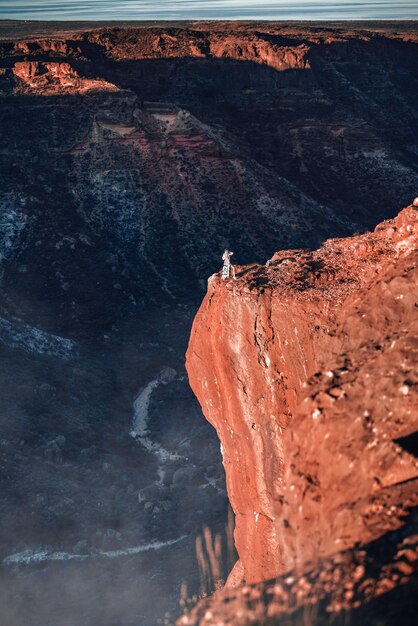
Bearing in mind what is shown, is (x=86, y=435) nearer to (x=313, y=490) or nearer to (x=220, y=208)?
(x=220, y=208)

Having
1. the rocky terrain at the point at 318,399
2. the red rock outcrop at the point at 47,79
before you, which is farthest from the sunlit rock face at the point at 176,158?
the rocky terrain at the point at 318,399

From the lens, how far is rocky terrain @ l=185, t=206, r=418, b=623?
852cm

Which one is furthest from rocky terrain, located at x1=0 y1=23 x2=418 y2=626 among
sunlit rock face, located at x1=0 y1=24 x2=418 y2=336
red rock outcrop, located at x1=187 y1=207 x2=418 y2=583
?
red rock outcrop, located at x1=187 y1=207 x2=418 y2=583

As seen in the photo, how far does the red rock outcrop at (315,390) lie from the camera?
8.92m

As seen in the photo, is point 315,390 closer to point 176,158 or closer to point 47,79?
point 176,158

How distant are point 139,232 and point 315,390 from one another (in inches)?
1786

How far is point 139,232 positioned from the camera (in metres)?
54.7

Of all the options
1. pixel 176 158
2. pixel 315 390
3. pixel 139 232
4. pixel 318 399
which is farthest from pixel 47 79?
pixel 318 399

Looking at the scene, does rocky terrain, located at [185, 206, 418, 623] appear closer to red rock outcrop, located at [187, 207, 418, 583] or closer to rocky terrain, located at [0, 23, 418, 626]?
red rock outcrop, located at [187, 207, 418, 583]

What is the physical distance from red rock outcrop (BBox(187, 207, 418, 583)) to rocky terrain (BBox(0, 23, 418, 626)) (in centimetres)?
41

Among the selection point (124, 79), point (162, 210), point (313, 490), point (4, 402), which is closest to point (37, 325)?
point (4, 402)

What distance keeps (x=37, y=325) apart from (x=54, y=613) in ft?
75.6

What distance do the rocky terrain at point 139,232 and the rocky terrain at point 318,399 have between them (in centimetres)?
42

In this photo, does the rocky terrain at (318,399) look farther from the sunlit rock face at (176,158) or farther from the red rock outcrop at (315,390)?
the sunlit rock face at (176,158)
